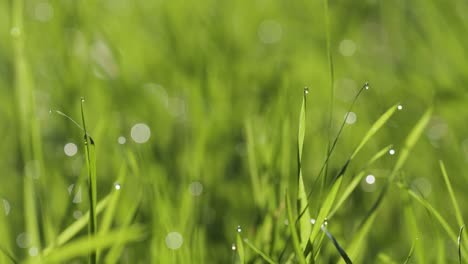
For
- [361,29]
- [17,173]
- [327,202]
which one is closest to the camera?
[327,202]

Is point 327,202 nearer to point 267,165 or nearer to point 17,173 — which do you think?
point 267,165

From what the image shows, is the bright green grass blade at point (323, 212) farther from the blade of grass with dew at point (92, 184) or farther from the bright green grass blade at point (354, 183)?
the blade of grass with dew at point (92, 184)

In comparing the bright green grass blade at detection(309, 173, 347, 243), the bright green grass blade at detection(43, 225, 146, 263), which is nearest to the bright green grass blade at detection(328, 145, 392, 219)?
the bright green grass blade at detection(309, 173, 347, 243)

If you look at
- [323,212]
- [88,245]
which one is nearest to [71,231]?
[88,245]

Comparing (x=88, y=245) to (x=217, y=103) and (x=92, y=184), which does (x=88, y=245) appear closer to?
A: (x=92, y=184)

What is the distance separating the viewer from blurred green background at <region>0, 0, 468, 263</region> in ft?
2.89

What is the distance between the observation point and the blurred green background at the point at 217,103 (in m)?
0.88

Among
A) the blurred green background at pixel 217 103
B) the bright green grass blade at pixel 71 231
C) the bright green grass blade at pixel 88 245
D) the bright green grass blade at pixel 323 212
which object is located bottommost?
the bright green grass blade at pixel 323 212

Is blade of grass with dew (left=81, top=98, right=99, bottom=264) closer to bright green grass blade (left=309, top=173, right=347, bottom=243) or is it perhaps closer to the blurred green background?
the blurred green background

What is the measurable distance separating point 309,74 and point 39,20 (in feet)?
2.02

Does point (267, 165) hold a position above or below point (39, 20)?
below

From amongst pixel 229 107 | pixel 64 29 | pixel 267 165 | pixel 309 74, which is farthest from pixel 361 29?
pixel 267 165

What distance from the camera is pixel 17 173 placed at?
1.10 meters

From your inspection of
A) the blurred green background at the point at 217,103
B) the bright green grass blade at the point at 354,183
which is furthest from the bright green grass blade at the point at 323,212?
the blurred green background at the point at 217,103
